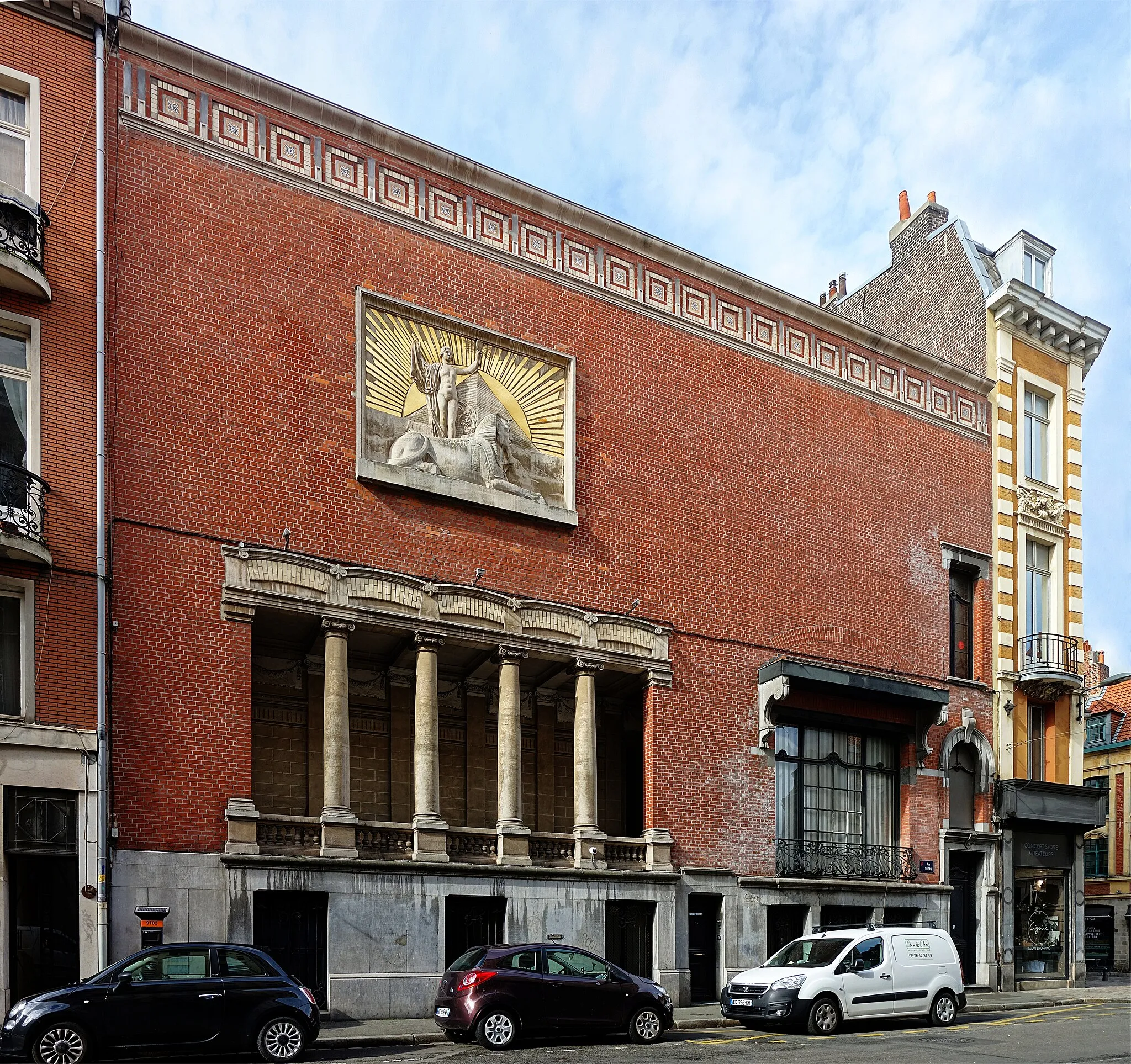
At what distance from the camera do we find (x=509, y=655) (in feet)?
76.0

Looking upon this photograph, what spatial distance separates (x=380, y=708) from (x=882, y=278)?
22010 millimetres

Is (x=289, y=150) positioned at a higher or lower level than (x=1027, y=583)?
higher

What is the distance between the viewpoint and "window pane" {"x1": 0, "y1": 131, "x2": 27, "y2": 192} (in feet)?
62.8

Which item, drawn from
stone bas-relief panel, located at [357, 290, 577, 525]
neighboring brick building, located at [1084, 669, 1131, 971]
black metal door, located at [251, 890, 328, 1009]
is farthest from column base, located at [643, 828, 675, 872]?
neighboring brick building, located at [1084, 669, 1131, 971]

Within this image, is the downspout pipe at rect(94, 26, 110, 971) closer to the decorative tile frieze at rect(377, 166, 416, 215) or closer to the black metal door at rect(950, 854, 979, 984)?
the decorative tile frieze at rect(377, 166, 416, 215)

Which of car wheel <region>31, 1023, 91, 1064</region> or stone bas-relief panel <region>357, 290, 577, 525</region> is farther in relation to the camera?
stone bas-relief panel <region>357, 290, 577, 525</region>

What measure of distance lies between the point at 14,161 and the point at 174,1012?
39.9 feet

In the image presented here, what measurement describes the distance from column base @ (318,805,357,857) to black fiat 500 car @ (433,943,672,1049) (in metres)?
2.85

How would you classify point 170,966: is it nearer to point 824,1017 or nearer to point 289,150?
point 824,1017

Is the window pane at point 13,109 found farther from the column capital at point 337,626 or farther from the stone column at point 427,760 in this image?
the stone column at point 427,760

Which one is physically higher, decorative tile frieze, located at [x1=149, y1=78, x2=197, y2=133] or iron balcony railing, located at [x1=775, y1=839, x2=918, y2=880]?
decorative tile frieze, located at [x1=149, y1=78, x2=197, y2=133]

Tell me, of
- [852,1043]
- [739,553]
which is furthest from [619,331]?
[852,1043]

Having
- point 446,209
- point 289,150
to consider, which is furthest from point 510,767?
point 289,150

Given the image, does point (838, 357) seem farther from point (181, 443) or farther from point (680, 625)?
point (181, 443)
